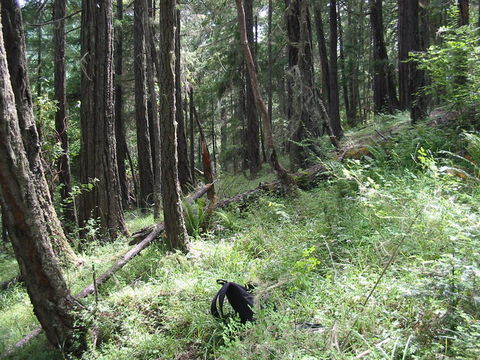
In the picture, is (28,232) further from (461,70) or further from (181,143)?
(181,143)

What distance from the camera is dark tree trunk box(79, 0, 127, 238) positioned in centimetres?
841

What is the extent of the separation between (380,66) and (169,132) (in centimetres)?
1349

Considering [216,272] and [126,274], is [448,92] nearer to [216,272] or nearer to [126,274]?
[216,272]

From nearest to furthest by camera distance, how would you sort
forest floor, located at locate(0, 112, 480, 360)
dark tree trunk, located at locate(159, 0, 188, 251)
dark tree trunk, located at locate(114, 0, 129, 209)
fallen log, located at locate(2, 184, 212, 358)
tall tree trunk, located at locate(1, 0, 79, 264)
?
forest floor, located at locate(0, 112, 480, 360), fallen log, located at locate(2, 184, 212, 358), dark tree trunk, located at locate(159, 0, 188, 251), tall tree trunk, located at locate(1, 0, 79, 264), dark tree trunk, located at locate(114, 0, 129, 209)

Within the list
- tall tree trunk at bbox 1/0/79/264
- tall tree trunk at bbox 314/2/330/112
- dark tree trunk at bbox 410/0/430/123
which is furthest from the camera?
tall tree trunk at bbox 314/2/330/112

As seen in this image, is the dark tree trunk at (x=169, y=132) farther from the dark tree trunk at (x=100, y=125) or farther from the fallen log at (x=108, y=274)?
the dark tree trunk at (x=100, y=125)

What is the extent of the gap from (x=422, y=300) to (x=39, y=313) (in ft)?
11.9

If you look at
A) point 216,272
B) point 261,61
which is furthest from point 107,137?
point 261,61

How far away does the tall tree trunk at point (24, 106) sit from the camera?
622 cm

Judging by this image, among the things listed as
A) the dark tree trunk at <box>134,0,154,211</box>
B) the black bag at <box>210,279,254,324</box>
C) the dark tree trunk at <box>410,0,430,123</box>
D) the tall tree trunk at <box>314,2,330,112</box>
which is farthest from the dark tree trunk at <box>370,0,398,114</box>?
the black bag at <box>210,279,254,324</box>

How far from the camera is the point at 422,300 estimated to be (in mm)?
2764

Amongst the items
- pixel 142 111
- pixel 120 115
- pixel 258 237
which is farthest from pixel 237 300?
pixel 120 115

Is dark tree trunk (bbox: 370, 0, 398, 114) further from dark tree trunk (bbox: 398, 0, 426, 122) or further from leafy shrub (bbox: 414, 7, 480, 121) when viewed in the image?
leafy shrub (bbox: 414, 7, 480, 121)

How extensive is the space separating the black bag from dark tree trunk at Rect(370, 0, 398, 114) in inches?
569
